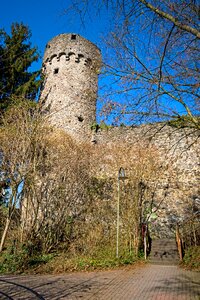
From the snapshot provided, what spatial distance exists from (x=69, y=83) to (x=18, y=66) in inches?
127

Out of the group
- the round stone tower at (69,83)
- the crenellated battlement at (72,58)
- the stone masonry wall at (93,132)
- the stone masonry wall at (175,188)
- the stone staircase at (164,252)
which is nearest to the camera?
the stone staircase at (164,252)

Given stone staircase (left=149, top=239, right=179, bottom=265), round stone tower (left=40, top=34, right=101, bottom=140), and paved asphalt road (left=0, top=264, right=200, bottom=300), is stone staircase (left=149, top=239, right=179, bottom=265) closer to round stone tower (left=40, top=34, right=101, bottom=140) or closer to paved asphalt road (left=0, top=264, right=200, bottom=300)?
paved asphalt road (left=0, top=264, right=200, bottom=300)

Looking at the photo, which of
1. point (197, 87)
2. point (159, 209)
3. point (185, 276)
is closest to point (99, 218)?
point (159, 209)

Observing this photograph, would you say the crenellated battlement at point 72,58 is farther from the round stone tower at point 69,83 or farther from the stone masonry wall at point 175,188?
the stone masonry wall at point 175,188

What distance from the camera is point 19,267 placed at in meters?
7.17

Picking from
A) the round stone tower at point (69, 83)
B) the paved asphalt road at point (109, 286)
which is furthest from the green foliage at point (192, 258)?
the round stone tower at point (69, 83)

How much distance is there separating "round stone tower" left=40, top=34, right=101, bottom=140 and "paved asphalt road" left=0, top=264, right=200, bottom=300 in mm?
9581

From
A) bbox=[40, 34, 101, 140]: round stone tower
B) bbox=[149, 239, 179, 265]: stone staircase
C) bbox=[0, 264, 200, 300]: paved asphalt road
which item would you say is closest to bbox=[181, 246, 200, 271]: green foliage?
bbox=[149, 239, 179, 265]: stone staircase

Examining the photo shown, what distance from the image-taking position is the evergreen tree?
548 inches

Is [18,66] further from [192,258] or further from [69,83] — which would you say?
[192,258]

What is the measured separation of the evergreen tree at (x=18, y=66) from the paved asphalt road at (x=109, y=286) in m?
10.0

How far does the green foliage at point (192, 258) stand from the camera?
751cm

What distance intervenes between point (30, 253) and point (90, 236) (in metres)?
2.28

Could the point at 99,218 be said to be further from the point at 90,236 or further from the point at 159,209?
the point at 159,209
